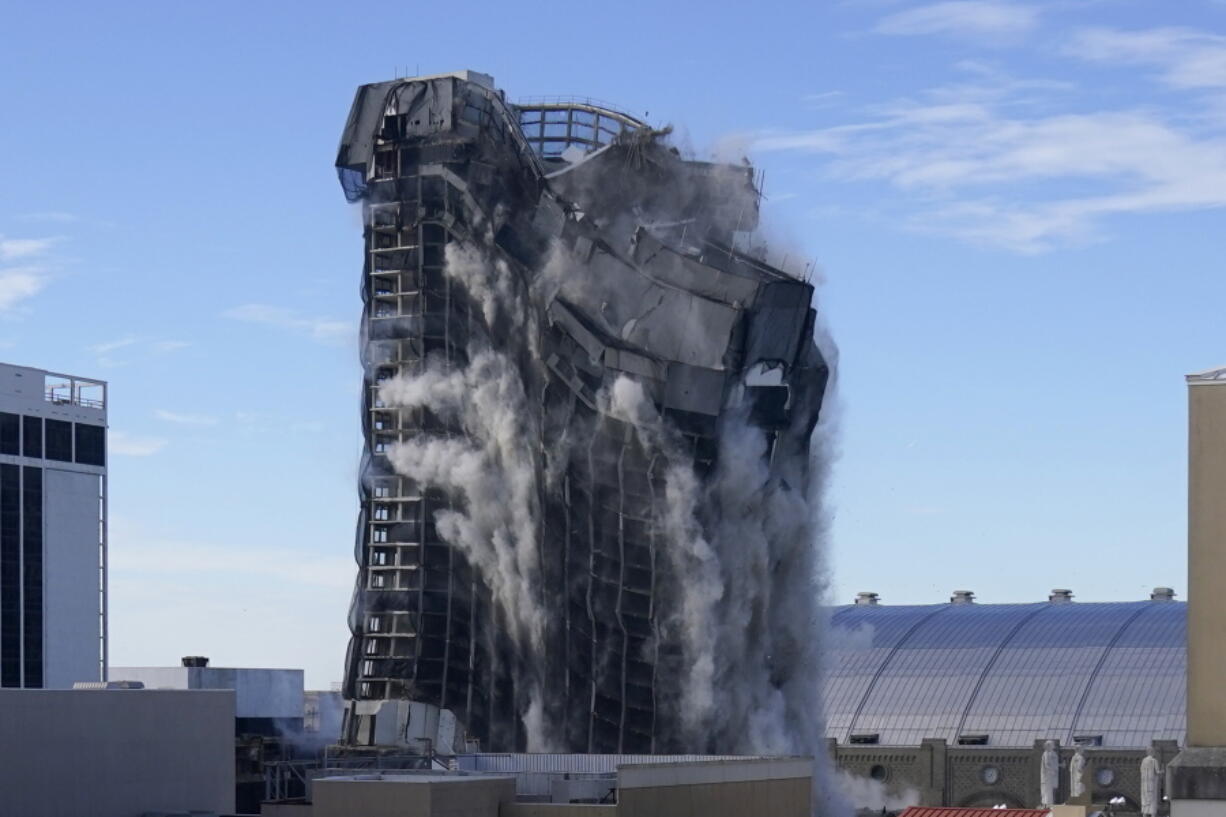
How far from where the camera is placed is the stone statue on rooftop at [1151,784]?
412 ft

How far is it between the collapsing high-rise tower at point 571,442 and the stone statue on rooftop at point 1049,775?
2874 centimetres

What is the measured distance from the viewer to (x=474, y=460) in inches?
4267

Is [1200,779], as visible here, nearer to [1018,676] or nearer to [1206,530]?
[1206,530]

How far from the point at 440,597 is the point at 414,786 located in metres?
47.1

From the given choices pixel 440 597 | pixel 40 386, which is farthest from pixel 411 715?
pixel 40 386

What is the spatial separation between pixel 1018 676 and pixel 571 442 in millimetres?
52962

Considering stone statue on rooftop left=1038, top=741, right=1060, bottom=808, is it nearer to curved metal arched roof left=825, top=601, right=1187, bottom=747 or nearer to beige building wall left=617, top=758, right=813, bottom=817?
curved metal arched roof left=825, top=601, right=1187, bottom=747

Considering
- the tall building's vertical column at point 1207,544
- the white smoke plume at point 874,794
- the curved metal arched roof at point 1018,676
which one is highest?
the tall building's vertical column at point 1207,544

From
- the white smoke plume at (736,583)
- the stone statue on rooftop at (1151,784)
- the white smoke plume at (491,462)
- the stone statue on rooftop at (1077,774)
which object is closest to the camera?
the white smoke plume at (736,583)

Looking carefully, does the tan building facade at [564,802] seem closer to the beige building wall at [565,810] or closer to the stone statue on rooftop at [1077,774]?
the beige building wall at [565,810]

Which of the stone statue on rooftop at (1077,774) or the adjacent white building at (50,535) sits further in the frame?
the adjacent white building at (50,535)

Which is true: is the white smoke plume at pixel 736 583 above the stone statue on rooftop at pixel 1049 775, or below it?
above

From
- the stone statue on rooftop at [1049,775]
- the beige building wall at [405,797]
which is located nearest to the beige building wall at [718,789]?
the beige building wall at [405,797]

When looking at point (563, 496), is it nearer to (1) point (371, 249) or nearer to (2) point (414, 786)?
(1) point (371, 249)
